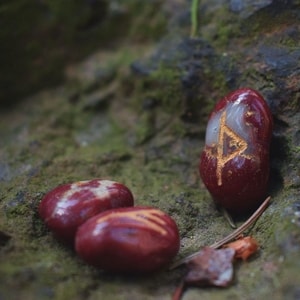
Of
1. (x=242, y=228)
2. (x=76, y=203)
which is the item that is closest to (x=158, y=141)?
(x=242, y=228)

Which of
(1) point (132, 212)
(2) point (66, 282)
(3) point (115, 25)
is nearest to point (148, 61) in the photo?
(3) point (115, 25)

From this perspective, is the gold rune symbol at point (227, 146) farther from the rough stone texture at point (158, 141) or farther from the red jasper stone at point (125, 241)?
the red jasper stone at point (125, 241)

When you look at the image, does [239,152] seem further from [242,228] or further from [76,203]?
[76,203]

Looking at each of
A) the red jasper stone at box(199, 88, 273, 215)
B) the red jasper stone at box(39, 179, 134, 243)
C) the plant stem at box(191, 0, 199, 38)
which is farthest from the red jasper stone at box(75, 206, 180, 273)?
the plant stem at box(191, 0, 199, 38)

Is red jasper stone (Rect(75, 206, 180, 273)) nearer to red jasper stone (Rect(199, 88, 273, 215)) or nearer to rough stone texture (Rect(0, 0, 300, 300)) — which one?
rough stone texture (Rect(0, 0, 300, 300))

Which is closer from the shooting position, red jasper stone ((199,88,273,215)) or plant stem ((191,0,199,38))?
red jasper stone ((199,88,273,215))

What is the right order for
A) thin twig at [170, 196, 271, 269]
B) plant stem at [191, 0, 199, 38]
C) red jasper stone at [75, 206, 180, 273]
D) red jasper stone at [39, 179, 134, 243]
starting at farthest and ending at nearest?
1. plant stem at [191, 0, 199, 38]
2. thin twig at [170, 196, 271, 269]
3. red jasper stone at [39, 179, 134, 243]
4. red jasper stone at [75, 206, 180, 273]

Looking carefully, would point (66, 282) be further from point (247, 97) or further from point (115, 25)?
point (115, 25)
